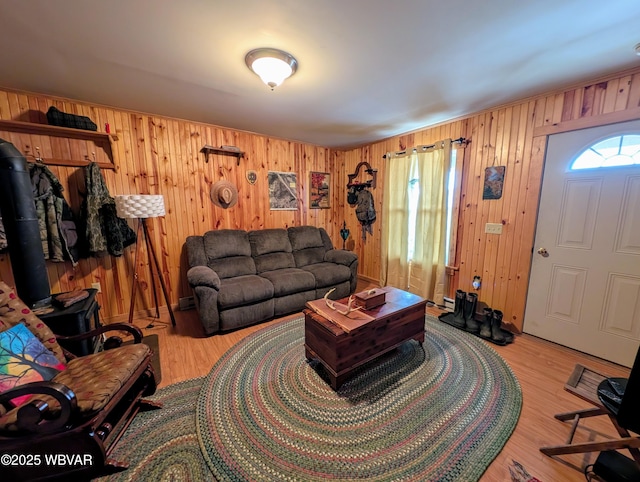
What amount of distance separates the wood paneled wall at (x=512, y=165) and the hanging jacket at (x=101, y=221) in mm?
3845

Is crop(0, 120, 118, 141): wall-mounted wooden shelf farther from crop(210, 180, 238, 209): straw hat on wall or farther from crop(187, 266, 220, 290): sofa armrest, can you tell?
crop(187, 266, 220, 290): sofa armrest

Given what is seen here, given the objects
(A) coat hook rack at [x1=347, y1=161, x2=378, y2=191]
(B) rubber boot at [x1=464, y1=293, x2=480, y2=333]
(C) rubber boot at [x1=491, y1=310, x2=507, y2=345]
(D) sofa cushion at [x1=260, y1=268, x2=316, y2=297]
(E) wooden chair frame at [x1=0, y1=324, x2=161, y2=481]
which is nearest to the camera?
(E) wooden chair frame at [x1=0, y1=324, x2=161, y2=481]

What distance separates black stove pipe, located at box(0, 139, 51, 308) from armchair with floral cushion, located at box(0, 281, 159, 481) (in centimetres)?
37

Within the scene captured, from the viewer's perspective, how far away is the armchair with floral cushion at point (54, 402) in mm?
1080

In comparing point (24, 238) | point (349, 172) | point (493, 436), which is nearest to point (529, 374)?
point (493, 436)

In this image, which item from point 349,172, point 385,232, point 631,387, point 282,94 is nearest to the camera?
point 631,387

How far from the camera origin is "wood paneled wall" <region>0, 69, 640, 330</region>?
7.23ft

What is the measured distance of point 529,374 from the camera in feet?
6.50

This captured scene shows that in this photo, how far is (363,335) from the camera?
1.86 m

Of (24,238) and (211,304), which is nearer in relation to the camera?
(24,238)

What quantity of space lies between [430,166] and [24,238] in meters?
4.00

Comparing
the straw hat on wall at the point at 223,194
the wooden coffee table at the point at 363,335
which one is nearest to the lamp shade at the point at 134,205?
the straw hat on wall at the point at 223,194

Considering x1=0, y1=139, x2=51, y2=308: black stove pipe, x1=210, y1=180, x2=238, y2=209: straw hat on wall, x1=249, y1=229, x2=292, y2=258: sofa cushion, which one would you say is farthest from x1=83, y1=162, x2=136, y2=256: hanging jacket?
x1=249, y1=229, x2=292, y2=258: sofa cushion

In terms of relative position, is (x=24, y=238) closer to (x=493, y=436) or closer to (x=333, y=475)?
(x=333, y=475)
